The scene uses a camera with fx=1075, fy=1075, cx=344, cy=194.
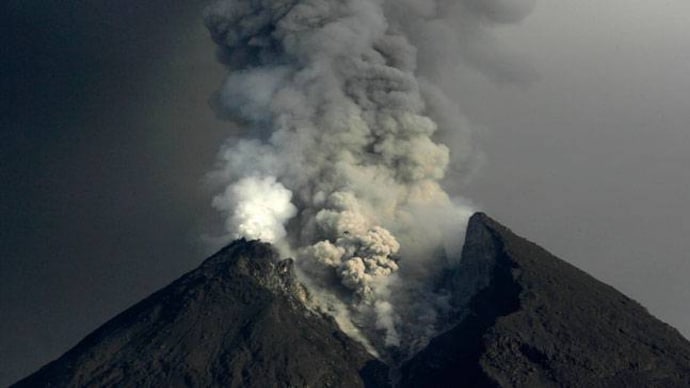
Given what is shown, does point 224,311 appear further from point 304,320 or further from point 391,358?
point 391,358

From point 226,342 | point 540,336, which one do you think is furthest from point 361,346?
point 540,336

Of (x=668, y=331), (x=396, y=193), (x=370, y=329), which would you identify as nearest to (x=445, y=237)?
(x=396, y=193)

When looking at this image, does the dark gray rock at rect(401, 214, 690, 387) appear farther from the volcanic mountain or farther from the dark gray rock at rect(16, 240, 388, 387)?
the dark gray rock at rect(16, 240, 388, 387)

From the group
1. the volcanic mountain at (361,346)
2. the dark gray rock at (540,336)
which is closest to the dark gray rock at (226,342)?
the volcanic mountain at (361,346)

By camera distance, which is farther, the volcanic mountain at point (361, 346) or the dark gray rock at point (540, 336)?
the volcanic mountain at point (361, 346)

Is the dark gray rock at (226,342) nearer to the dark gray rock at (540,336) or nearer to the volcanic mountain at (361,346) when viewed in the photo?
the volcanic mountain at (361,346)

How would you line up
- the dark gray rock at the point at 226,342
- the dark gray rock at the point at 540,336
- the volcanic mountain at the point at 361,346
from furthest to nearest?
the dark gray rock at the point at 226,342
the volcanic mountain at the point at 361,346
the dark gray rock at the point at 540,336

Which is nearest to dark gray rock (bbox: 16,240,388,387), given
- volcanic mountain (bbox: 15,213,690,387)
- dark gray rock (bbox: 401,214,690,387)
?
volcanic mountain (bbox: 15,213,690,387)
